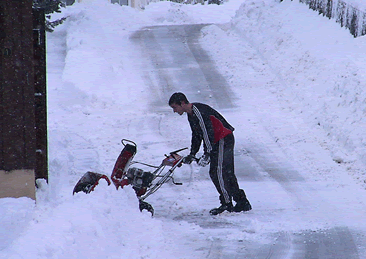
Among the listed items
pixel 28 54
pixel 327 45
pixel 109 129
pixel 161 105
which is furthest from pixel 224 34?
pixel 28 54

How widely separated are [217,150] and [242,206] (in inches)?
33.9

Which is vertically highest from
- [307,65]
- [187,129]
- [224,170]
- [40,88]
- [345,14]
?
[40,88]

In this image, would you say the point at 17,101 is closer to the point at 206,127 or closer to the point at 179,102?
the point at 179,102

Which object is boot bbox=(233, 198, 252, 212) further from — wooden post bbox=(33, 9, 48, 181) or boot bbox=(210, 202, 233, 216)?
wooden post bbox=(33, 9, 48, 181)

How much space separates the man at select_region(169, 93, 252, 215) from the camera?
7930 millimetres

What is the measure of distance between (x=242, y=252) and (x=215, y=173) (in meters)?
1.62

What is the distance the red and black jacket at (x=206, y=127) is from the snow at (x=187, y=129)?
3.34ft

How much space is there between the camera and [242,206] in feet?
26.9

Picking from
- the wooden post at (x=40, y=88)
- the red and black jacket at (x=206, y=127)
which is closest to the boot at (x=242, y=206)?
the red and black jacket at (x=206, y=127)

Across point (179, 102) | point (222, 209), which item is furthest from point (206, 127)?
point (222, 209)

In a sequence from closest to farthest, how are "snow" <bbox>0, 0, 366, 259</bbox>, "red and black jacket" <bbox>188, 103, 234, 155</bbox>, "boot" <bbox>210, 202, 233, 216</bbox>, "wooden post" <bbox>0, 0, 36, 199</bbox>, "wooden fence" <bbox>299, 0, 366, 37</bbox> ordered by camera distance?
"snow" <bbox>0, 0, 366, 259</bbox>
"wooden post" <bbox>0, 0, 36, 199</bbox>
"red and black jacket" <bbox>188, 103, 234, 155</bbox>
"boot" <bbox>210, 202, 233, 216</bbox>
"wooden fence" <bbox>299, 0, 366, 37</bbox>

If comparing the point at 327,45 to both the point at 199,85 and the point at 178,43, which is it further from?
the point at 178,43

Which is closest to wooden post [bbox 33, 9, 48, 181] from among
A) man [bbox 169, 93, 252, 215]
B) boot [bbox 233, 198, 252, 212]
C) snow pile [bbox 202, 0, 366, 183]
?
man [bbox 169, 93, 252, 215]

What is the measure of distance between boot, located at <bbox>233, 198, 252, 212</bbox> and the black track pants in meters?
0.05
